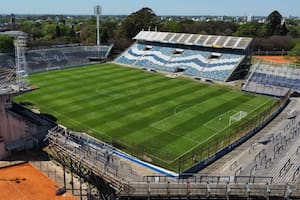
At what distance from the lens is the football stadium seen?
2127cm

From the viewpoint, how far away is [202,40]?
6066 centimetres

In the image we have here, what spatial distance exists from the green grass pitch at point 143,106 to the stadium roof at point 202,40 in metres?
9.99

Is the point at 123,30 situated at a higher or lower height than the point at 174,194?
higher

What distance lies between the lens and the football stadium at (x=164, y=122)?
21266 millimetres

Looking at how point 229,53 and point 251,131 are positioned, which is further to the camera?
point 229,53

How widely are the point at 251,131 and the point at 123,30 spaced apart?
199 feet

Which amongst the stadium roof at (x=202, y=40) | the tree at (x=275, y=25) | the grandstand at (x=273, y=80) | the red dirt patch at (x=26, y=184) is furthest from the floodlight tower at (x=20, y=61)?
the tree at (x=275, y=25)

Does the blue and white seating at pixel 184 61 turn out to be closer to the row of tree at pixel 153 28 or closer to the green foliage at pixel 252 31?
the row of tree at pixel 153 28

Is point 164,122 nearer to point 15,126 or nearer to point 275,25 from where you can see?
point 15,126

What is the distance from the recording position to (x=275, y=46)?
85.9m

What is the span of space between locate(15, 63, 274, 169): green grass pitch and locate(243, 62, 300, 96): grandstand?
254 centimetres

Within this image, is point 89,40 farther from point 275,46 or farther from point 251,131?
point 251,131

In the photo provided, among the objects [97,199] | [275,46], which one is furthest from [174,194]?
[275,46]

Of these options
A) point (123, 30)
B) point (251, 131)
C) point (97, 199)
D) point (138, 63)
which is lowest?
point (97, 199)
